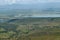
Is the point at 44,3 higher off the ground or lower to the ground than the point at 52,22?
higher

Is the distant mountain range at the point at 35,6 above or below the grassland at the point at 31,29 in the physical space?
above

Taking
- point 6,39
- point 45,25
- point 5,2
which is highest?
point 5,2

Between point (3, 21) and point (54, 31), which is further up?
point (3, 21)

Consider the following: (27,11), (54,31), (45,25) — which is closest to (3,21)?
(27,11)

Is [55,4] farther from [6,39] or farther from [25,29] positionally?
[6,39]

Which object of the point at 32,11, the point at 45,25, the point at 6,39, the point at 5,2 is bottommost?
the point at 6,39

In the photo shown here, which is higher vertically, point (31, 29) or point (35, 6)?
point (35, 6)

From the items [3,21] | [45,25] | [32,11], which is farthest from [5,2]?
[45,25]

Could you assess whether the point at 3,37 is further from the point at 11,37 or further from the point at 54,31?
the point at 54,31

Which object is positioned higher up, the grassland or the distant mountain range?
the distant mountain range
